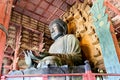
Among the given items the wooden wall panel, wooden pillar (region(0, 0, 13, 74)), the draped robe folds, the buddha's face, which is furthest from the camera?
the buddha's face

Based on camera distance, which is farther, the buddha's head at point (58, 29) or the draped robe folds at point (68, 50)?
the buddha's head at point (58, 29)

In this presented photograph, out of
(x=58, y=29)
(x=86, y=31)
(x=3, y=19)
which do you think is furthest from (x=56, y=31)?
(x=3, y=19)

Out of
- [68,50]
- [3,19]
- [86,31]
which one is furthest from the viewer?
[86,31]

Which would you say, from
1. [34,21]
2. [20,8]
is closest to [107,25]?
[20,8]

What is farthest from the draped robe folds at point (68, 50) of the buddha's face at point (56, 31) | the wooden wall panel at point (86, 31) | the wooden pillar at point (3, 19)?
the wooden pillar at point (3, 19)

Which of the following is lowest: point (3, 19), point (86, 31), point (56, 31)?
point (3, 19)

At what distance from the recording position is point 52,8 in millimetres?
5719

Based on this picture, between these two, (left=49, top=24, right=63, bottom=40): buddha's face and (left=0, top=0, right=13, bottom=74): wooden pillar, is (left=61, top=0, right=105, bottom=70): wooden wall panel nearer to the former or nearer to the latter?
(left=49, top=24, right=63, bottom=40): buddha's face

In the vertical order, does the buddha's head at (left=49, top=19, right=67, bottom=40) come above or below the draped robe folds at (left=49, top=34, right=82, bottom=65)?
above

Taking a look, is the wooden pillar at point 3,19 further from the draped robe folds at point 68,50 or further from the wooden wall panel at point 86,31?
the wooden wall panel at point 86,31

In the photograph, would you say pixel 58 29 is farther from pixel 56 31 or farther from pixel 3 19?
pixel 3 19

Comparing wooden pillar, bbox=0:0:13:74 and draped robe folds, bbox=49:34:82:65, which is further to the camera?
draped robe folds, bbox=49:34:82:65

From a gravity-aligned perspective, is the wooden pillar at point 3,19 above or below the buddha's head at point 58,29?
below

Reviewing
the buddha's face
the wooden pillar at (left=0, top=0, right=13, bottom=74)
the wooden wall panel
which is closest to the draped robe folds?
the buddha's face
